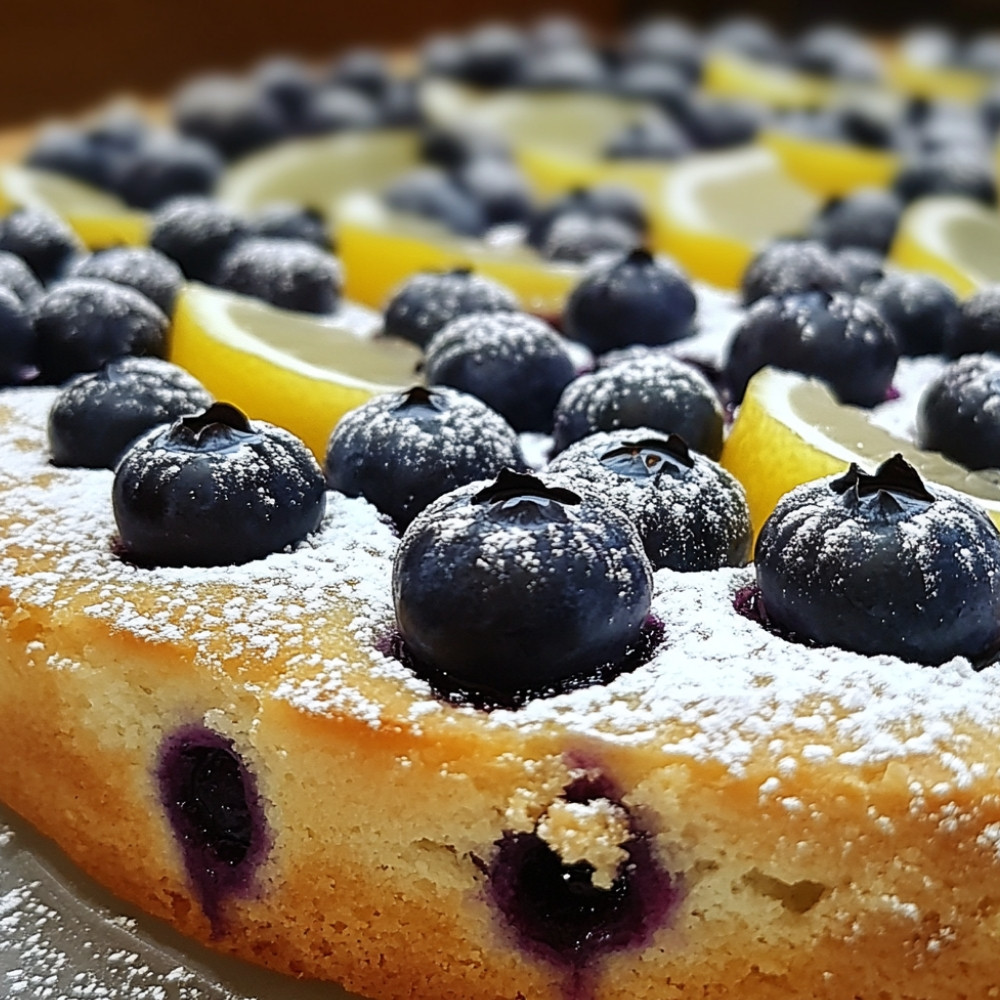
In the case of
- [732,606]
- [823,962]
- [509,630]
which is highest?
[509,630]

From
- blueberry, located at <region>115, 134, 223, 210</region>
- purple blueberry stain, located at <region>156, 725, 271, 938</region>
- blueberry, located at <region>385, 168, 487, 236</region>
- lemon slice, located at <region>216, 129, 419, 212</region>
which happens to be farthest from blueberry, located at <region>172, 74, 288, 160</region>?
purple blueberry stain, located at <region>156, 725, 271, 938</region>

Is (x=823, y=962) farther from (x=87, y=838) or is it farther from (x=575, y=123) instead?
(x=575, y=123)

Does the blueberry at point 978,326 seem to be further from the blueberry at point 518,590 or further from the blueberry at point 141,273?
the blueberry at point 141,273

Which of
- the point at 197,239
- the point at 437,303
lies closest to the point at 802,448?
the point at 437,303

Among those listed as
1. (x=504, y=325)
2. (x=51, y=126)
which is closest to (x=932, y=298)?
(x=504, y=325)

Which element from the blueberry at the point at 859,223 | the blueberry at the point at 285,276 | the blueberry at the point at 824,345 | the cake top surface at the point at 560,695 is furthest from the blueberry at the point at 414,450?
the blueberry at the point at 859,223

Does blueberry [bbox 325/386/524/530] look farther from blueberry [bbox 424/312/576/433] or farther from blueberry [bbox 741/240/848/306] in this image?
blueberry [bbox 741/240/848/306]
